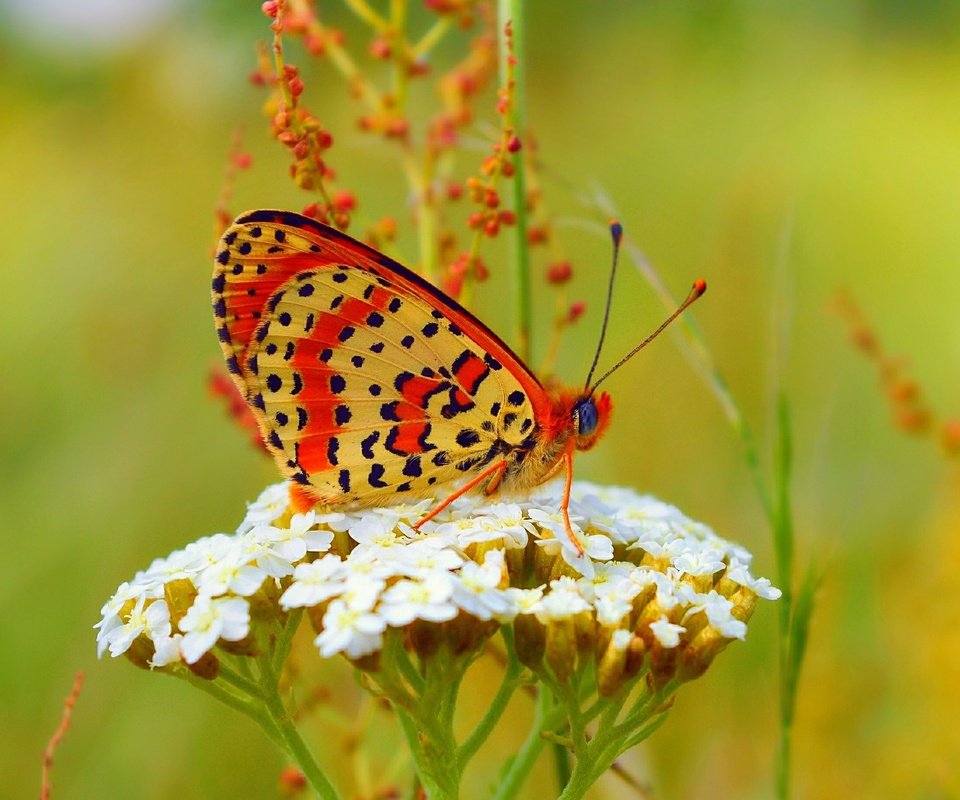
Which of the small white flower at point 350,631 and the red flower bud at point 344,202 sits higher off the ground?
the red flower bud at point 344,202

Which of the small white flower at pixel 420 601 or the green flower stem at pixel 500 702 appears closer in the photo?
the small white flower at pixel 420 601

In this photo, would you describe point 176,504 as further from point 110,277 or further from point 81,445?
point 110,277

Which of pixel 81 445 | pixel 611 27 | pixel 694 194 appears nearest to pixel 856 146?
pixel 694 194

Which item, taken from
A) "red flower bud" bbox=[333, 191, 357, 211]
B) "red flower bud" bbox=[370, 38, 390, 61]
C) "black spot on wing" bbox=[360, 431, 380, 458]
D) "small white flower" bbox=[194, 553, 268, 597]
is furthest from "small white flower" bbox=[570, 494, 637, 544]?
"red flower bud" bbox=[370, 38, 390, 61]

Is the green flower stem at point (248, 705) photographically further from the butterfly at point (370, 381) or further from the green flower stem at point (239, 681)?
the butterfly at point (370, 381)

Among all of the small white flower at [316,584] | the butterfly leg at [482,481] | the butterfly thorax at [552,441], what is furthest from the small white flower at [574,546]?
the small white flower at [316,584]

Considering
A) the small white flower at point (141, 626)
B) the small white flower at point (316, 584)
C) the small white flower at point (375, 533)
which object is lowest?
the small white flower at point (375, 533)

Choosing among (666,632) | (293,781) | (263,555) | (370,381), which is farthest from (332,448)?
(666,632)
